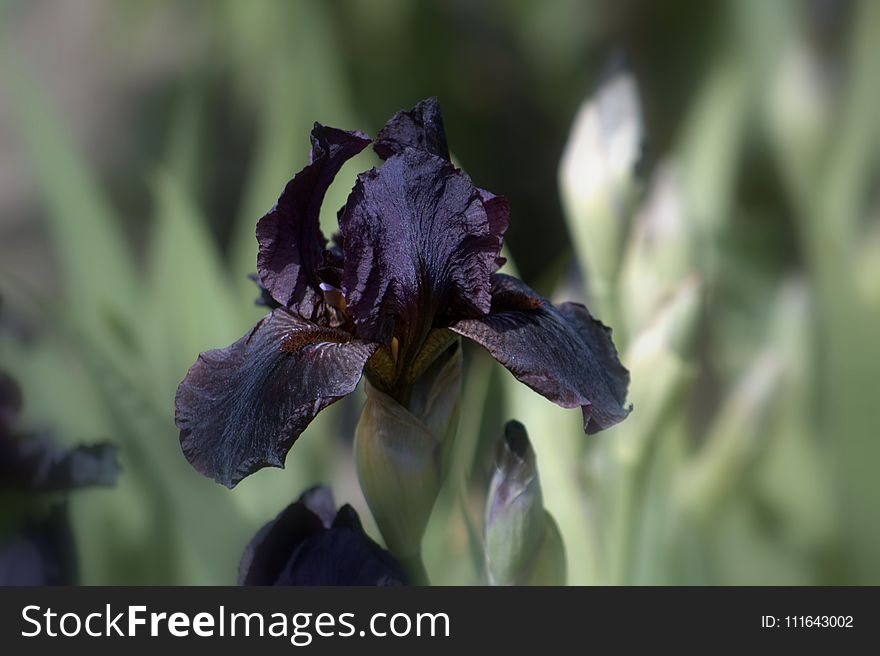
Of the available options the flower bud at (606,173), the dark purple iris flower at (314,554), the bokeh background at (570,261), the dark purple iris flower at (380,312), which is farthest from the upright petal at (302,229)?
the flower bud at (606,173)

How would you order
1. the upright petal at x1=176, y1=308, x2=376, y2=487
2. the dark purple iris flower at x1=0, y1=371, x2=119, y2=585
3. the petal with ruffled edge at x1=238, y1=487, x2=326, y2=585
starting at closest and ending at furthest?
the upright petal at x1=176, y1=308, x2=376, y2=487
the petal with ruffled edge at x1=238, y1=487, x2=326, y2=585
the dark purple iris flower at x1=0, y1=371, x2=119, y2=585

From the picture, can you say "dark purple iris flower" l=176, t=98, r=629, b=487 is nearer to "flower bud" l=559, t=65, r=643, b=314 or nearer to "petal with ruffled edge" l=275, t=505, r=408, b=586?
"petal with ruffled edge" l=275, t=505, r=408, b=586

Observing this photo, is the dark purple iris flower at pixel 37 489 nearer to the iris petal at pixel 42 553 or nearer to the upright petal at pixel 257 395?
the iris petal at pixel 42 553

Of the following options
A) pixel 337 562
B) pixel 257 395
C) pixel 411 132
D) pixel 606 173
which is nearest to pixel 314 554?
pixel 337 562

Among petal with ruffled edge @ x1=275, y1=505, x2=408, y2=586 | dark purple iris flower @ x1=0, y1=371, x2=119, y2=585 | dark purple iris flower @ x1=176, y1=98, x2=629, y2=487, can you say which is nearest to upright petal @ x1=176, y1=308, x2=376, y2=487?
dark purple iris flower @ x1=176, y1=98, x2=629, y2=487

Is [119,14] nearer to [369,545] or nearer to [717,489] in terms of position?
[717,489]

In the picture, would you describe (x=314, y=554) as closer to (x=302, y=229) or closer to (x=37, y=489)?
(x=302, y=229)

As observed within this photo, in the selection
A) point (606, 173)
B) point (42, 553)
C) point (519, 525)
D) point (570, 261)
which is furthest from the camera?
point (570, 261)
